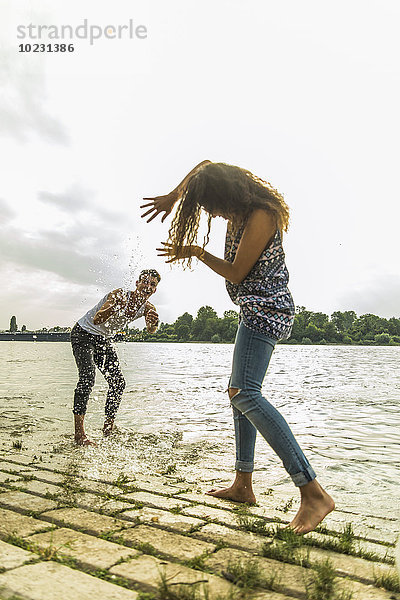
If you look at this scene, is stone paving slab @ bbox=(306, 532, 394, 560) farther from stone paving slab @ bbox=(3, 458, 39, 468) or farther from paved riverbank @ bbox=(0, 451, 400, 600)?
stone paving slab @ bbox=(3, 458, 39, 468)

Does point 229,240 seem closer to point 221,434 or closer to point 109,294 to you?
point 109,294

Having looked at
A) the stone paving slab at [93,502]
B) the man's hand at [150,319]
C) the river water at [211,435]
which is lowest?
the river water at [211,435]

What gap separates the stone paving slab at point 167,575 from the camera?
7.84ft

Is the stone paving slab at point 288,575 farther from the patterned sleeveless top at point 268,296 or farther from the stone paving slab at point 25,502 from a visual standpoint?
the patterned sleeveless top at point 268,296

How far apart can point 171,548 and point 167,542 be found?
9 centimetres

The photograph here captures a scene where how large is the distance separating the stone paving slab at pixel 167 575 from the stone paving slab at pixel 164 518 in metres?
0.54

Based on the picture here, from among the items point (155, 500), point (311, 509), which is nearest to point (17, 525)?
point (155, 500)

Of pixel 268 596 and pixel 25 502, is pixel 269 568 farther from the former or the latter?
pixel 25 502

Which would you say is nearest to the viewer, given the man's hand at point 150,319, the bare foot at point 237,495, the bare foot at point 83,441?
the bare foot at point 237,495

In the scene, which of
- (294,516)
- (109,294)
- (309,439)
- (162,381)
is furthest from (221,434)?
(162,381)

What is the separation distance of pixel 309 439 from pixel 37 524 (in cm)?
471

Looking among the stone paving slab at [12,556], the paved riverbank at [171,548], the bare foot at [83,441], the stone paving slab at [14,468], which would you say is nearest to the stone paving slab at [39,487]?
the paved riverbank at [171,548]

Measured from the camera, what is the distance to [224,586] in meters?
2.44

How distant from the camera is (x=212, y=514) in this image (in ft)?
11.5
